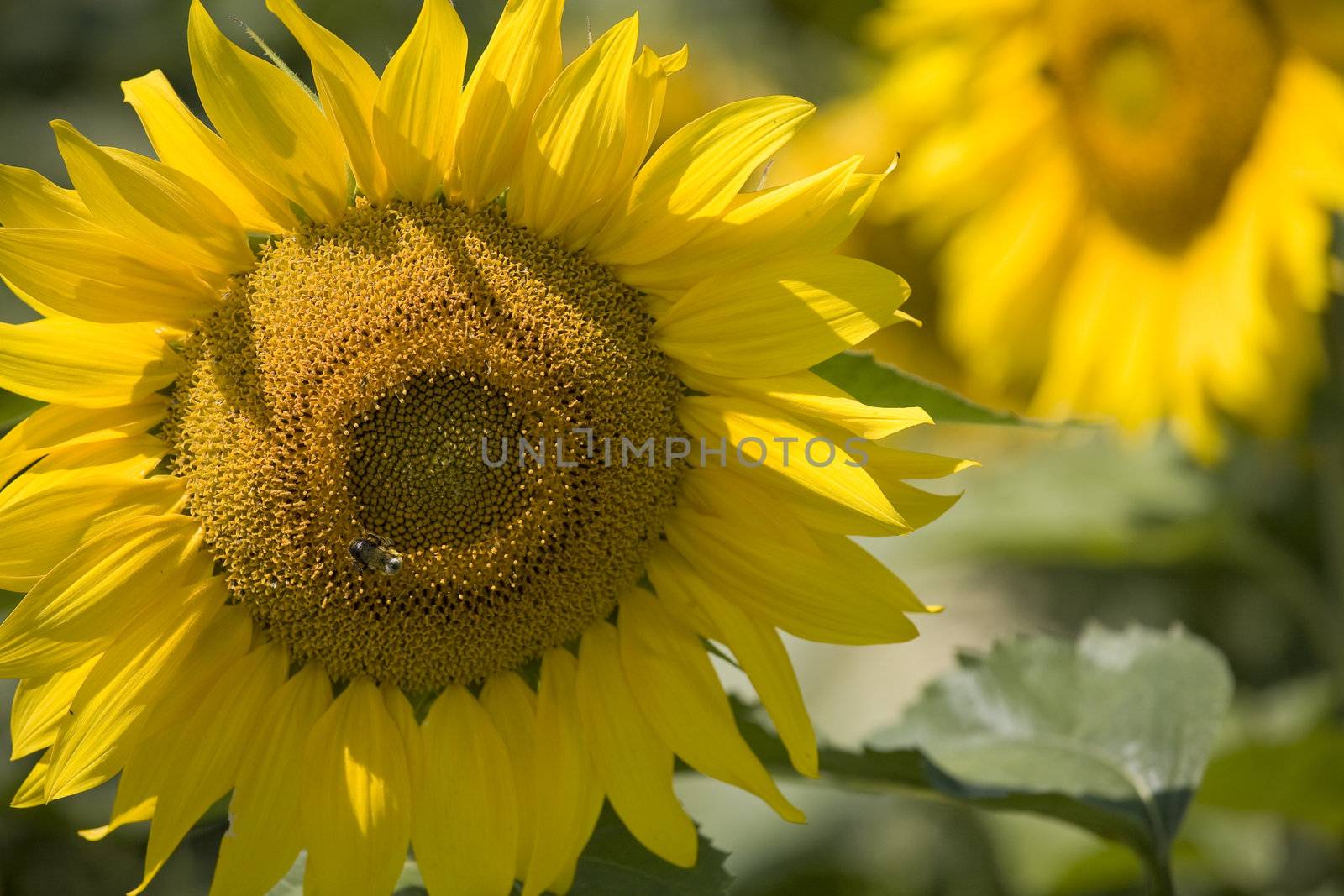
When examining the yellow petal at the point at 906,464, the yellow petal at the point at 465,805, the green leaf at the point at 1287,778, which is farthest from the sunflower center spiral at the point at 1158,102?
the yellow petal at the point at 465,805

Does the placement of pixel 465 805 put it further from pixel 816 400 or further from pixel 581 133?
pixel 581 133

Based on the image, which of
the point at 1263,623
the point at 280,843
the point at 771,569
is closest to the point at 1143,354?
the point at 1263,623

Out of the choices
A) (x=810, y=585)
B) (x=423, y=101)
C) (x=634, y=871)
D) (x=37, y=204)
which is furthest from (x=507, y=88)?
(x=634, y=871)

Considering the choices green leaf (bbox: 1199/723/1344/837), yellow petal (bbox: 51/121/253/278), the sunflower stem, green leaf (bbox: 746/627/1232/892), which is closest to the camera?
yellow petal (bbox: 51/121/253/278)

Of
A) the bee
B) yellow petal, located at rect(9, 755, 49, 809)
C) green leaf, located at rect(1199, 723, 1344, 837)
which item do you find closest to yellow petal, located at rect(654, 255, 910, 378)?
the bee

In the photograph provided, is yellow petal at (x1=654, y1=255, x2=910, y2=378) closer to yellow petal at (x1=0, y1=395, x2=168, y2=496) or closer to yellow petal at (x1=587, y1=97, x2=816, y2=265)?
yellow petal at (x1=587, y1=97, x2=816, y2=265)
